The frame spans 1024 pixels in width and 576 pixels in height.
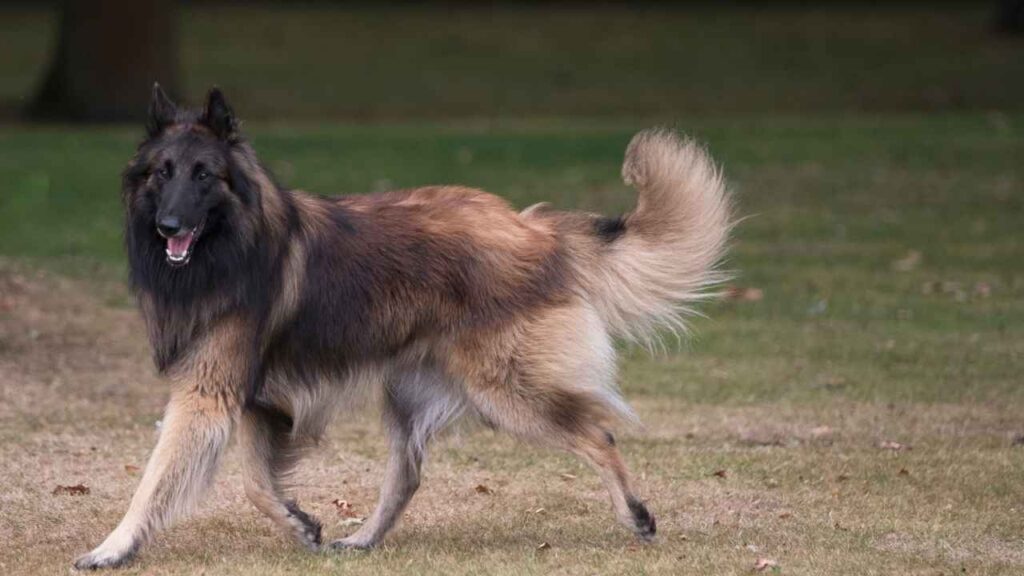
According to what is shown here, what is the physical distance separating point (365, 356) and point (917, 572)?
237 cm

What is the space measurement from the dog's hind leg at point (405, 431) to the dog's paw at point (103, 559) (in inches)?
37.4

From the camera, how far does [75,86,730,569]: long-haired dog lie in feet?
22.3

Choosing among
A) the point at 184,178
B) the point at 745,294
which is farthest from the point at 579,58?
the point at 184,178

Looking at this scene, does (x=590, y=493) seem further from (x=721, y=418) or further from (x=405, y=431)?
(x=721, y=418)

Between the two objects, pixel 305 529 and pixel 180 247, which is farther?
pixel 305 529

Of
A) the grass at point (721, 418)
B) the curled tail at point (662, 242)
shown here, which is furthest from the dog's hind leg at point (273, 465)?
the curled tail at point (662, 242)

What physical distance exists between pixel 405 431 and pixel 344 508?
676 mm

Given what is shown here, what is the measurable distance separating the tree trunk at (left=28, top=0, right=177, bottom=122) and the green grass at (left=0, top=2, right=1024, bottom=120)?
356mm

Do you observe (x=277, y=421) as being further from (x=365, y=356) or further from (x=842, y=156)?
(x=842, y=156)

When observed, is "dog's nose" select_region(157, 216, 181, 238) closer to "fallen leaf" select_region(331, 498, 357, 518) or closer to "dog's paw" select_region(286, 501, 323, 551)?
"dog's paw" select_region(286, 501, 323, 551)

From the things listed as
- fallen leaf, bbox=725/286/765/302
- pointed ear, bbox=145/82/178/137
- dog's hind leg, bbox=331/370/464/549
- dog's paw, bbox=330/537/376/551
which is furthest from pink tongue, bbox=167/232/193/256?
fallen leaf, bbox=725/286/765/302

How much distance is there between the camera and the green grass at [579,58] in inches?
1158

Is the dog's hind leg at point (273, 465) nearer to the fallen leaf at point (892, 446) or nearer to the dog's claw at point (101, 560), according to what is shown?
the dog's claw at point (101, 560)

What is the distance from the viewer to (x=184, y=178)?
266 inches
